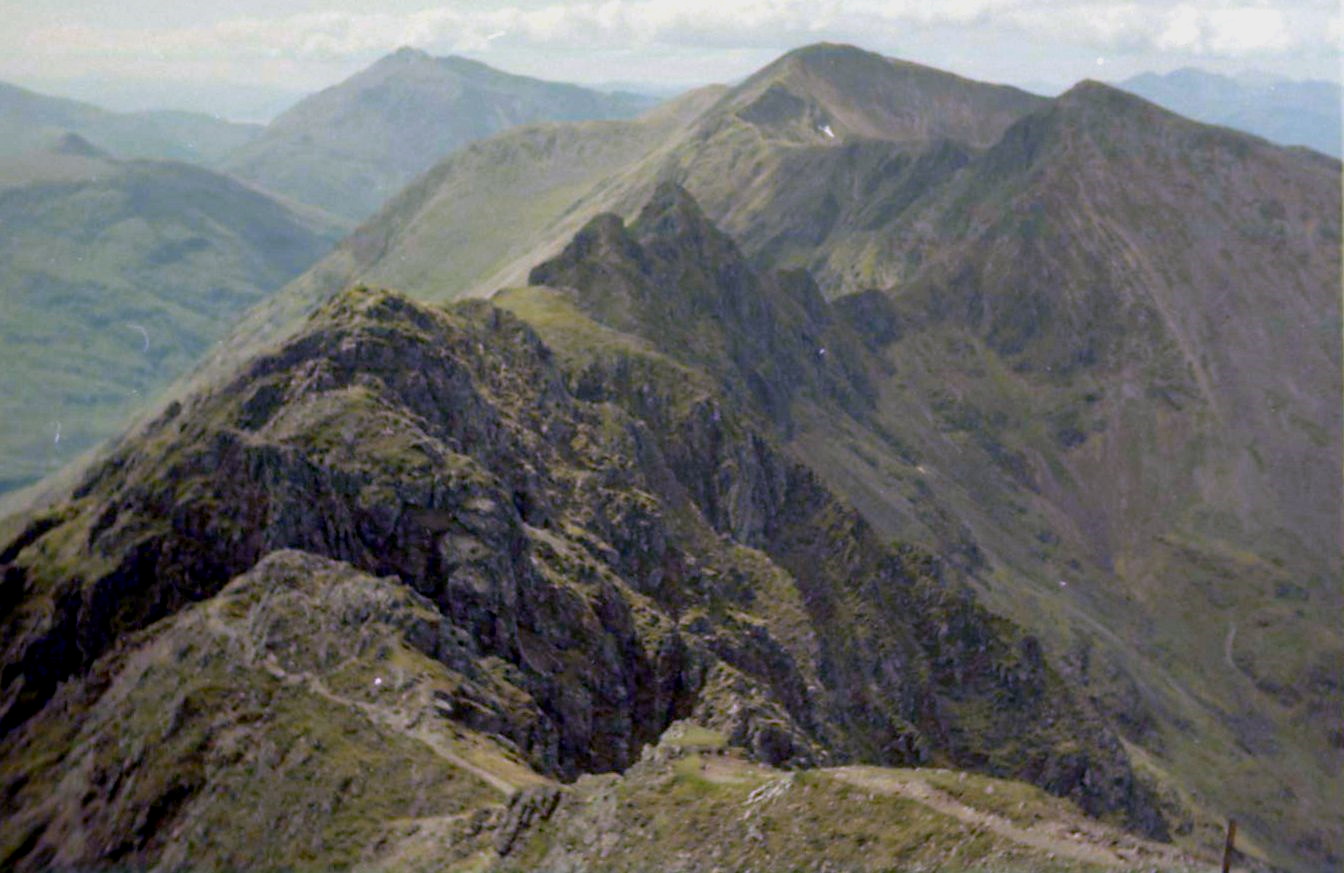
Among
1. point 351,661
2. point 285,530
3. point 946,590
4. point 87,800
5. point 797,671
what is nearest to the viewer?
point 87,800

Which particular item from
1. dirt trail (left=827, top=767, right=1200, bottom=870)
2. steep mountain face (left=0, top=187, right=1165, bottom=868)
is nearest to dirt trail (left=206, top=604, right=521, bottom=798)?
steep mountain face (left=0, top=187, right=1165, bottom=868)

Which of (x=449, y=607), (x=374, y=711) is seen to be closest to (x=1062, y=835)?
(x=374, y=711)

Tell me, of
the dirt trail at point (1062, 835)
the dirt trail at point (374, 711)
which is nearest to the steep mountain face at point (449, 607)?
the dirt trail at point (374, 711)

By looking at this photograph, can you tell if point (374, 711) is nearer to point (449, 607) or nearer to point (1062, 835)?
point (449, 607)

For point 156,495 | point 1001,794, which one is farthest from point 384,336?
point 1001,794

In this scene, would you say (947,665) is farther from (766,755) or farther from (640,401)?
(766,755)
